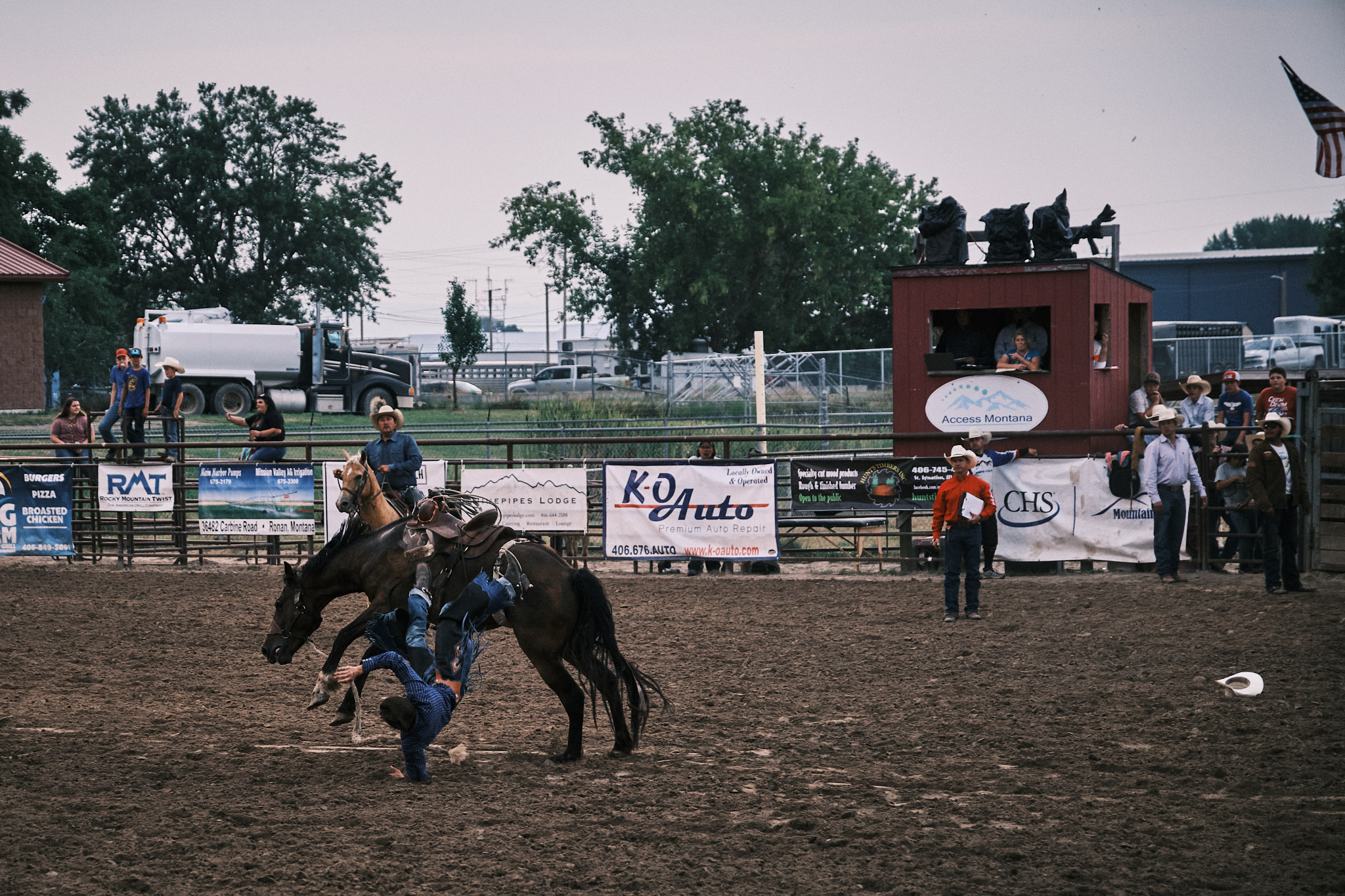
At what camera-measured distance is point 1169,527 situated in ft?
37.7

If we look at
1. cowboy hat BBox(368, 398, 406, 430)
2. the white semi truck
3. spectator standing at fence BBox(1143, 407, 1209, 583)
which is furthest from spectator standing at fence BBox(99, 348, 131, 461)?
the white semi truck

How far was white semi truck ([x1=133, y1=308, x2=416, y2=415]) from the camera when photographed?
111 ft

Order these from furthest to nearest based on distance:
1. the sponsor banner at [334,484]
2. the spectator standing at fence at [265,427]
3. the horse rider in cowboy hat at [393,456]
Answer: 1. the spectator standing at fence at [265,427]
2. the sponsor banner at [334,484]
3. the horse rider in cowboy hat at [393,456]

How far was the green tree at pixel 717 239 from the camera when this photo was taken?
139ft

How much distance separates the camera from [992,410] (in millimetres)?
13477

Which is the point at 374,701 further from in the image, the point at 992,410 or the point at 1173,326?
the point at 1173,326

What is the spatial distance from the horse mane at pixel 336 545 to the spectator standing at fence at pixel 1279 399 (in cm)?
912

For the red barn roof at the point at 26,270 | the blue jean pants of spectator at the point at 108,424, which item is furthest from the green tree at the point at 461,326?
the blue jean pants of spectator at the point at 108,424

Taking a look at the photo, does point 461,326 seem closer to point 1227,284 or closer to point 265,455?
point 265,455

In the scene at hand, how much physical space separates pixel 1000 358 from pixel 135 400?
1110 cm

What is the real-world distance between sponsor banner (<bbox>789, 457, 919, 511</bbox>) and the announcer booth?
2.31 feet

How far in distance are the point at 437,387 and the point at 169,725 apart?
142 feet

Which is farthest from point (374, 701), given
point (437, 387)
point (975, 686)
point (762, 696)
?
point (437, 387)

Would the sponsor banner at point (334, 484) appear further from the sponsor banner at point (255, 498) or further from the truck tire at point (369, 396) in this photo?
the truck tire at point (369, 396)
